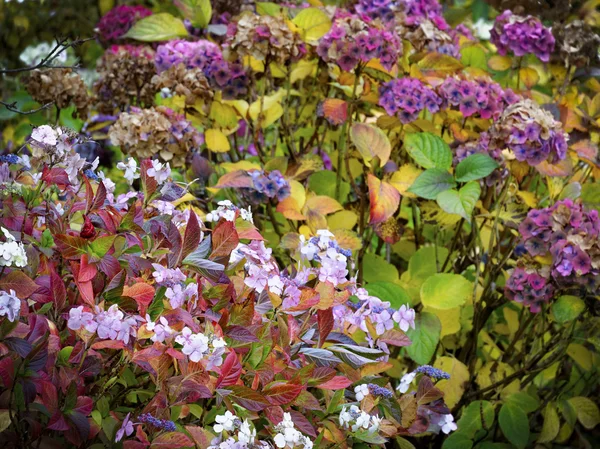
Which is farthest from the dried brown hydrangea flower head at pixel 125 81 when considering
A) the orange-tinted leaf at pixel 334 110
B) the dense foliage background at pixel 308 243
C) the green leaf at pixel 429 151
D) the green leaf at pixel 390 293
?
the green leaf at pixel 390 293

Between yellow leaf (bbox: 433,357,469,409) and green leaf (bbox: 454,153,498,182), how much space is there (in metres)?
0.44

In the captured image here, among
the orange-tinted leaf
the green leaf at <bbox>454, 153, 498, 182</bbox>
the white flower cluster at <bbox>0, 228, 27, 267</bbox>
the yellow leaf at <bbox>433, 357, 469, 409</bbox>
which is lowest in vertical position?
the yellow leaf at <bbox>433, 357, 469, 409</bbox>

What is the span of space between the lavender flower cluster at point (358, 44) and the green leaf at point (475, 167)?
31 cm

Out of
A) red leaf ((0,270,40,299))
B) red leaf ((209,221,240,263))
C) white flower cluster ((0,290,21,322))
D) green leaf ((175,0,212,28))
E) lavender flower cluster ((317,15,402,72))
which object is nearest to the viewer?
white flower cluster ((0,290,21,322))

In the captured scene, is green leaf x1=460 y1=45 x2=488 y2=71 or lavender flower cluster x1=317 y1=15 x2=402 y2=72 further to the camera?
green leaf x1=460 y1=45 x2=488 y2=71

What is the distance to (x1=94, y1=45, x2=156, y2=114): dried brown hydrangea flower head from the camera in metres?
2.44

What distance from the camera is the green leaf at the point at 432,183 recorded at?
5.98ft

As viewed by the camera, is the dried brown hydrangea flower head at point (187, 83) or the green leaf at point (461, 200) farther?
the dried brown hydrangea flower head at point (187, 83)

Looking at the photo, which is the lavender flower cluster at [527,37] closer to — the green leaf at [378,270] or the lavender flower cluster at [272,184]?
the green leaf at [378,270]

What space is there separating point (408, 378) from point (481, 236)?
3.08 ft

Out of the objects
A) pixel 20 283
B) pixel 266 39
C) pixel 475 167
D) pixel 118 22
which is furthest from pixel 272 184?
pixel 118 22

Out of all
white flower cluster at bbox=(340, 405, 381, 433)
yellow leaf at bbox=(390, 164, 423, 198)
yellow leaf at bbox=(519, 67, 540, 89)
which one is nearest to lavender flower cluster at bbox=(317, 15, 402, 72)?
yellow leaf at bbox=(390, 164, 423, 198)

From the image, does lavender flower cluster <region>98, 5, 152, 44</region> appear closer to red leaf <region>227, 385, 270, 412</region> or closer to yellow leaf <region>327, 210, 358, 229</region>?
yellow leaf <region>327, 210, 358, 229</region>

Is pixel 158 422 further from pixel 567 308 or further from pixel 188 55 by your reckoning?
pixel 188 55
